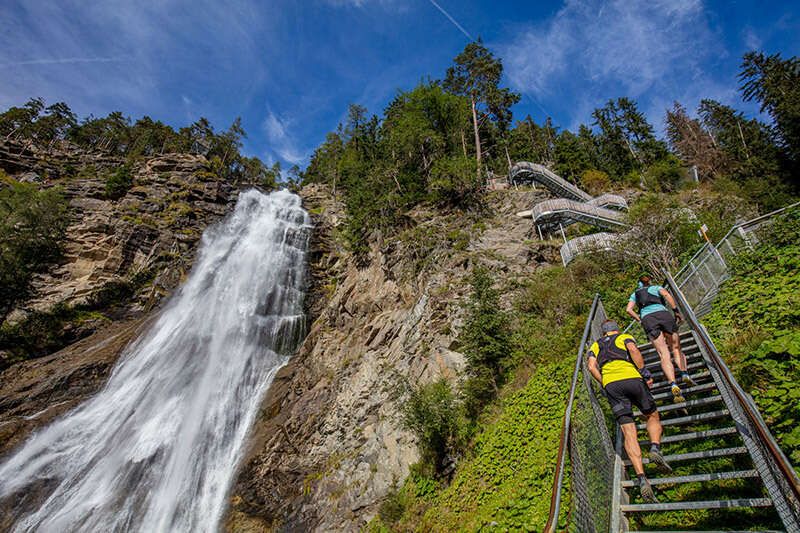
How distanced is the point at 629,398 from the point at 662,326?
2020mm

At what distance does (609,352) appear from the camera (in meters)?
5.02

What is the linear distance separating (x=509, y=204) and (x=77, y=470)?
26.6m

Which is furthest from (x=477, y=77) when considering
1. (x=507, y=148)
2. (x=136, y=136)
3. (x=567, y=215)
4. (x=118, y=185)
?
(x=136, y=136)

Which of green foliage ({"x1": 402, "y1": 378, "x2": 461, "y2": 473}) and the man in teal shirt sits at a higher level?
the man in teal shirt

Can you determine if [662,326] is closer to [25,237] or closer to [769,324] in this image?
[769,324]

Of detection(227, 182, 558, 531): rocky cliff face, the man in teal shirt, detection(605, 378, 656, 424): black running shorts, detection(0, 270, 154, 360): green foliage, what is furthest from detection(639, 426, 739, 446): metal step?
detection(0, 270, 154, 360): green foliage

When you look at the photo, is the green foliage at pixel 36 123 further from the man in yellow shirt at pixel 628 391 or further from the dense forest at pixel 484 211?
the man in yellow shirt at pixel 628 391

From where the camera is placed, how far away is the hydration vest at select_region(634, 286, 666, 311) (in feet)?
20.5

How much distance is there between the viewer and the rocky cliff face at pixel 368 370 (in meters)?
12.6

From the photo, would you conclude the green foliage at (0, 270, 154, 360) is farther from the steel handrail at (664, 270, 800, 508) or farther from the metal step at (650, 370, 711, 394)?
the steel handrail at (664, 270, 800, 508)

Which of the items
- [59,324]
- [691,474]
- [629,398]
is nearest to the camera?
[691,474]

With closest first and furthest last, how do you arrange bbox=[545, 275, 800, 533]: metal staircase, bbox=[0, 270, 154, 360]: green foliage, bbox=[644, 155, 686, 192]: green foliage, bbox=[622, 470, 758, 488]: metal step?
bbox=[545, 275, 800, 533]: metal staircase → bbox=[622, 470, 758, 488]: metal step → bbox=[0, 270, 154, 360]: green foliage → bbox=[644, 155, 686, 192]: green foliage

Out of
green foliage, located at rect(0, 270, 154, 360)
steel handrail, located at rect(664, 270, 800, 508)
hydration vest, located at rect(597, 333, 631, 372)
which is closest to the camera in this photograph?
steel handrail, located at rect(664, 270, 800, 508)

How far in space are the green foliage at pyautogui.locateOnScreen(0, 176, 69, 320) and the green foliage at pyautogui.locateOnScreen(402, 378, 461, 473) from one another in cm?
2955
